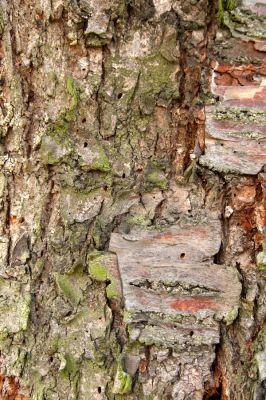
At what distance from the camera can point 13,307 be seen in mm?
1415

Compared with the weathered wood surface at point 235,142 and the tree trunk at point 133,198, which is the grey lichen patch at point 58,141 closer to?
the tree trunk at point 133,198

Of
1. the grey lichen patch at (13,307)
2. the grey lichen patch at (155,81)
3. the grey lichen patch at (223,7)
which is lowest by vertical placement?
the grey lichen patch at (13,307)

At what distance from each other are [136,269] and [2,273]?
0.36 m

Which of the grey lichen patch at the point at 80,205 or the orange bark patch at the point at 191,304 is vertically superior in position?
the grey lichen patch at the point at 80,205

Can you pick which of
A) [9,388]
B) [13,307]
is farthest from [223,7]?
[9,388]

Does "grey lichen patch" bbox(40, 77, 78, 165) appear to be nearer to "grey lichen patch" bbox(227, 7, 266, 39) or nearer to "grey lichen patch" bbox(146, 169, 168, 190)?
"grey lichen patch" bbox(146, 169, 168, 190)

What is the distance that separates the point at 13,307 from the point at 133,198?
429 millimetres

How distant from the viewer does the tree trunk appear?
1340mm

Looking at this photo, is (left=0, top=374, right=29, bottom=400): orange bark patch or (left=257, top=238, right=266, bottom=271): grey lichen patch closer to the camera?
(left=257, top=238, right=266, bottom=271): grey lichen patch

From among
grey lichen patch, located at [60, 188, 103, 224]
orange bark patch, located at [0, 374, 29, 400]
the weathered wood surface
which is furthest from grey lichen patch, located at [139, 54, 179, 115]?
orange bark patch, located at [0, 374, 29, 400]

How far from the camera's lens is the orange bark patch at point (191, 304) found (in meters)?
1.36

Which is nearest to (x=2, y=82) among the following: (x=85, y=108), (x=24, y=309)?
(x=85, y=108)

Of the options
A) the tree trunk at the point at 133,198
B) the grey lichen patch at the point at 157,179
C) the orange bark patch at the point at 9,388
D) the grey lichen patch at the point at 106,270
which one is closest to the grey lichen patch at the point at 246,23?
the tree trunk at the point at 133,198

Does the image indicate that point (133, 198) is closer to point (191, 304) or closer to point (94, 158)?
point (94, 158)
